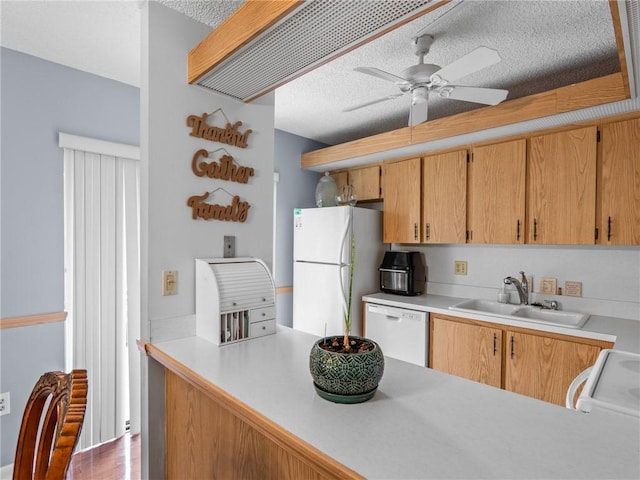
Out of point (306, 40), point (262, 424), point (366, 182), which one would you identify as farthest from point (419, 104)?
point (262, 424)

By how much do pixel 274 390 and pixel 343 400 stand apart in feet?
0.78

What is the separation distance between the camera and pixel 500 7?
1.68 metres

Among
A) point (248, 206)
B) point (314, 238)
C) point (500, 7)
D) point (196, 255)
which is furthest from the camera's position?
point (314, 238)

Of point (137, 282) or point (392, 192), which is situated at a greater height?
point (392, 192)

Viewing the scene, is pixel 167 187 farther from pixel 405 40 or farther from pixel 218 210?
pixel 405 40

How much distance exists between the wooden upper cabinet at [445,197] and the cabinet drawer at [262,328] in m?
1.82

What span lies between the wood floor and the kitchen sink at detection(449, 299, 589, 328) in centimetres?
238

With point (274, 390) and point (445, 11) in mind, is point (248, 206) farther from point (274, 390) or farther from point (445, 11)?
point (445, 11)

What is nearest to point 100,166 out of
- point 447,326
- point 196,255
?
point 196,255

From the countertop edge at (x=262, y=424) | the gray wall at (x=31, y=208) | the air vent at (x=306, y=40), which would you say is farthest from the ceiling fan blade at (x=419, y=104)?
the gray wall at (x=31, y=208)

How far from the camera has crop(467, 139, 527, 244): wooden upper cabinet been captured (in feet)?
8.55

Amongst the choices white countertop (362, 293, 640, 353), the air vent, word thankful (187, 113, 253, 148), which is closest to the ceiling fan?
the air vent

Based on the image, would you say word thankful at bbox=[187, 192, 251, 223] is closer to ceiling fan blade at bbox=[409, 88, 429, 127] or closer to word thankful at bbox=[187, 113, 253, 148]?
word thankful at bbox=[187, 113, 253, 148]

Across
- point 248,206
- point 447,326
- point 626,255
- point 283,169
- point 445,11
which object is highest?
point 445,11
